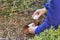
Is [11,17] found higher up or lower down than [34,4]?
lower down

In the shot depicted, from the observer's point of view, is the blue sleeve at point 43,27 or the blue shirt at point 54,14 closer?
the blue shirt at point 54,14

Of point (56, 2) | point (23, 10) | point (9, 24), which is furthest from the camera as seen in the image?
point (23, 10)

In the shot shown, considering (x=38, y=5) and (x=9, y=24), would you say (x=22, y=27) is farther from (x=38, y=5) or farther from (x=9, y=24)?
(x=38, y=5)

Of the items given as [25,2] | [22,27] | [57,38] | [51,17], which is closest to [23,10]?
[25,2]

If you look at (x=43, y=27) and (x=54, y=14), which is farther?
(x=43, y=27)

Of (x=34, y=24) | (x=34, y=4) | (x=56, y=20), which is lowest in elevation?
(x=56, y=20)

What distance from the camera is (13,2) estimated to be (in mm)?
4828

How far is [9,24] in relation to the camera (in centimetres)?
434

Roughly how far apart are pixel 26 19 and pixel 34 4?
1.62 ft

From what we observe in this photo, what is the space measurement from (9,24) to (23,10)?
50cm

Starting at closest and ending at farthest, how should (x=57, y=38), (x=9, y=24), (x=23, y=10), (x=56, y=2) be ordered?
(x=57, y=38) → (x=56, y=2) → (x=9, y=24) → (x=23, y=10)

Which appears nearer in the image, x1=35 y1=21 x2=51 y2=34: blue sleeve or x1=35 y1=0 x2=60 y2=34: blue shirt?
x1=35 y1=0 x2=60 y2=34: blue shirt

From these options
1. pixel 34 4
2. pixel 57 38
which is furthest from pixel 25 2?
pixel 57 38

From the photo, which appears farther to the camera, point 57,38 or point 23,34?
point 23,34
